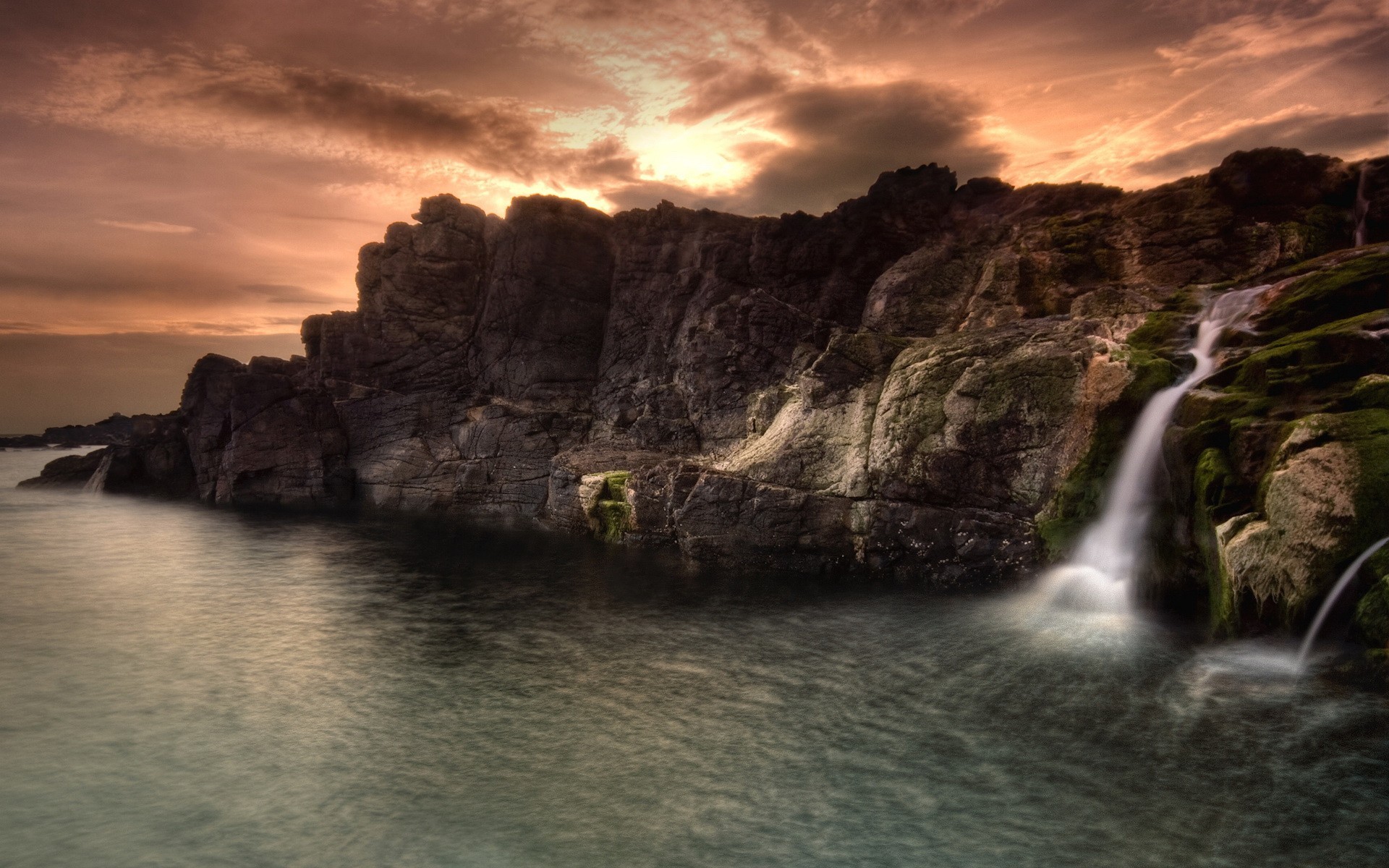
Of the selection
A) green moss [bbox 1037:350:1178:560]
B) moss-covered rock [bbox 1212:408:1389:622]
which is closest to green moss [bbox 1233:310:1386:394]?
moss-covered rock [bbox 1212:408:1389:622]

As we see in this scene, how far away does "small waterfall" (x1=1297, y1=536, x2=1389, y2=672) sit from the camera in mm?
15305

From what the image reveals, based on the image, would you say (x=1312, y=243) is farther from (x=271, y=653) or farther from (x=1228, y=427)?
(x=271, y=653)

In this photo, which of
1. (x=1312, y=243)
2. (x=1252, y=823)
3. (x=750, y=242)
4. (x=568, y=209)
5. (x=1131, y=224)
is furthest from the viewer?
(x=568, y=209)

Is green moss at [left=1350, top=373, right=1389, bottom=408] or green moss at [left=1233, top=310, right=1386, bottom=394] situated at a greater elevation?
green moss at [left=1233, top=310, right=1386, bottom=394]

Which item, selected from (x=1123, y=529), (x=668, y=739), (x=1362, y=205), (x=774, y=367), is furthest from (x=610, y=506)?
(x=1362, y=205)

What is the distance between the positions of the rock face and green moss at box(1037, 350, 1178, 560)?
0.36ft

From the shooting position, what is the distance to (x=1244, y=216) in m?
35.1

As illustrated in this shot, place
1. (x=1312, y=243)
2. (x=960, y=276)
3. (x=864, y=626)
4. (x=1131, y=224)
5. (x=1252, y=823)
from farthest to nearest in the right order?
(x=960, y=276) → (x=1131, y=224) → (x=1312, y=243) → (x=864, y=626) → (x=1252, y=823)

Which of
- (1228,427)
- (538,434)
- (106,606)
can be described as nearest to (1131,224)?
(1228,427)

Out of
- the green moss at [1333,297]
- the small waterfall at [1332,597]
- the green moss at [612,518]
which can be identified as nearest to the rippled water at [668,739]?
the small waterfall at [1332,597]

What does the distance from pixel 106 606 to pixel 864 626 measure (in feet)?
79.8

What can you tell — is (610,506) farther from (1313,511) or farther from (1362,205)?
(1362,205)

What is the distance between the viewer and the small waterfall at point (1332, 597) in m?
15.3

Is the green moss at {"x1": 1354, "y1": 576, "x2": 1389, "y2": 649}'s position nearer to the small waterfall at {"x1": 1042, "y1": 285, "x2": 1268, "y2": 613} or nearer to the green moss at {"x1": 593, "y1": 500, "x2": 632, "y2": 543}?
the small waterfall at {"x1": 1042, "y1": 285, "x2": 1268, "y2": 613}
